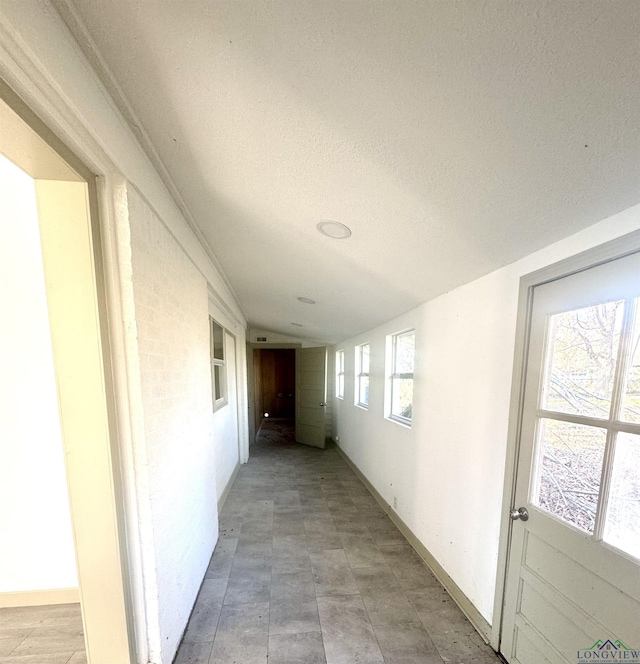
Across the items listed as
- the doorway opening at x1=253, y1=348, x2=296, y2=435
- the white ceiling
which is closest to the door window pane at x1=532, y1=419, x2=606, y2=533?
the white ceiling

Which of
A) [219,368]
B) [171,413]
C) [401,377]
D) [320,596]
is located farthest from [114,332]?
[401,377]

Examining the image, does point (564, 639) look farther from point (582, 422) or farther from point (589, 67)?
point (589, 67)

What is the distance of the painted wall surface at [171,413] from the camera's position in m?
1.19

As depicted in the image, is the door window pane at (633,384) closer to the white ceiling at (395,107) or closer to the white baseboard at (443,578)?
the white ceiling at (395,107)

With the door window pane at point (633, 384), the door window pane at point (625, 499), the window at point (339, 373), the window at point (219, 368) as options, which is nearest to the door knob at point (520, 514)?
the door window pane at point (625, 499)

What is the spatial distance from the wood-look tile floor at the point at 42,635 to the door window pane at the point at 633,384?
8.99 feet

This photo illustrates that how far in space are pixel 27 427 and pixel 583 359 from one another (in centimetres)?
293

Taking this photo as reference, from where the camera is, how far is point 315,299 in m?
3.01

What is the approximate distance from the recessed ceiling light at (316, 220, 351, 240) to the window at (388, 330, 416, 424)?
1472mm

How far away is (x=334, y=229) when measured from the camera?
1498 mm

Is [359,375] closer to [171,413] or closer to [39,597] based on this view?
[171,413]

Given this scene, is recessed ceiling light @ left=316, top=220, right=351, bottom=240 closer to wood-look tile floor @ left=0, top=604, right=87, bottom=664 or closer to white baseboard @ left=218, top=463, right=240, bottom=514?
wood-look tile floor @ left=0, top=604, right=87, bottom=664

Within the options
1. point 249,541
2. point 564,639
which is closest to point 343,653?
point 564,639

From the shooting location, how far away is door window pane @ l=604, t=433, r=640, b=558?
3.13 feet
